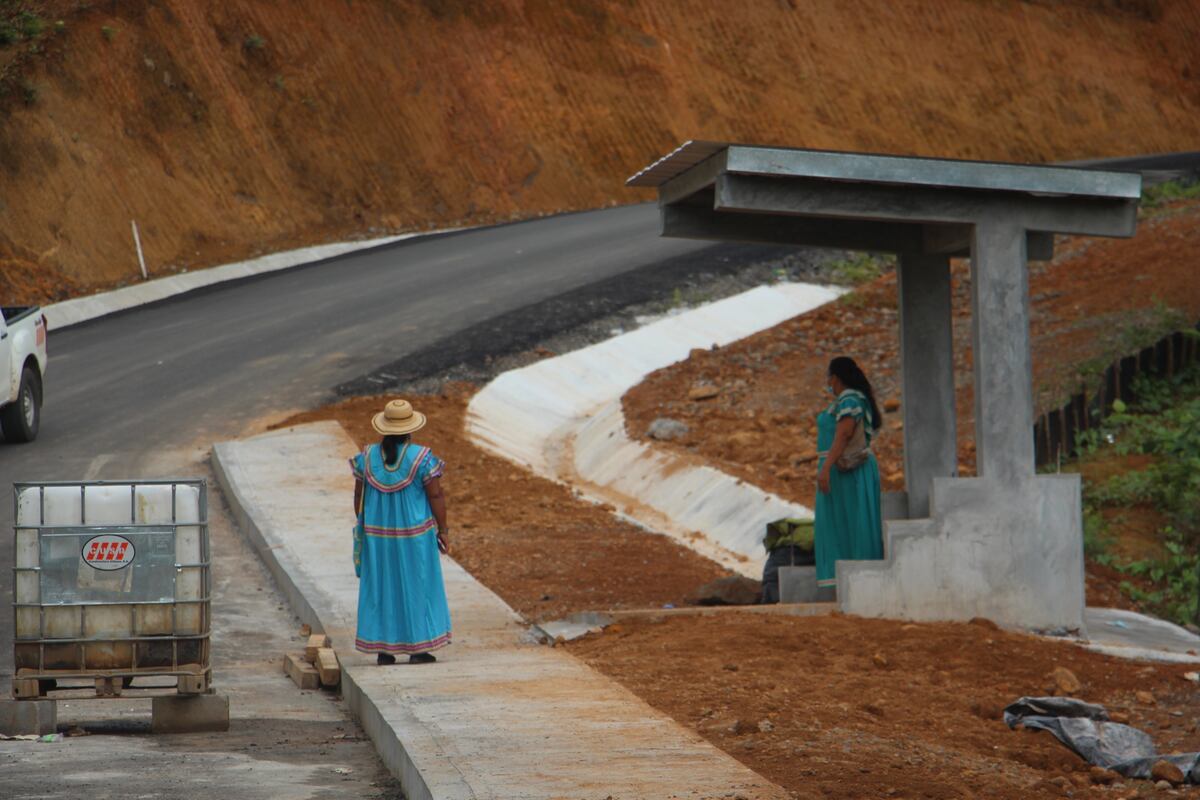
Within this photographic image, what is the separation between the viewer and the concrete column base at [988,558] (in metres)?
9.90

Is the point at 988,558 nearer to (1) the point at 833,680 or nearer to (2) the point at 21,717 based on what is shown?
(1) the point at 833,680

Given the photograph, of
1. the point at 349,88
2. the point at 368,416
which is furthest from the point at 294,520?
the point at 349,88

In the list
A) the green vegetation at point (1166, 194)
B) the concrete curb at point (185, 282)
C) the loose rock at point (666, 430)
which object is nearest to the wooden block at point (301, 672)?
the loose rock at point (666, 430)

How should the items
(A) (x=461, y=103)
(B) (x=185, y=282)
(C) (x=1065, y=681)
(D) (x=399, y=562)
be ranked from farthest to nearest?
(A) (x=461, y=103) < (B) (x=185, y=282) < (D) (x=399, y=562) < (C) (x=1065, y=681)

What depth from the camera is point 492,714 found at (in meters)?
7.27

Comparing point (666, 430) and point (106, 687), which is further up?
point (666, 430)

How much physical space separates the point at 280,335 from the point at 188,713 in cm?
1373

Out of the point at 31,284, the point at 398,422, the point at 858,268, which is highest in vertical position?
the point at 31,284

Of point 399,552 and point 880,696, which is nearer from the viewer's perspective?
point 880,696

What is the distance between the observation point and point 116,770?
22.0 feet

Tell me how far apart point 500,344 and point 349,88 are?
14046 mm

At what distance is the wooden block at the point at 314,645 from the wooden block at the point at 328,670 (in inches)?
8.8

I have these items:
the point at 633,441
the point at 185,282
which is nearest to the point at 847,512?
the point at 633,441

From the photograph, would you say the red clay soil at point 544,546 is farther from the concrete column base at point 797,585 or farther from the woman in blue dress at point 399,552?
the woman in blue dress at point 399,552
